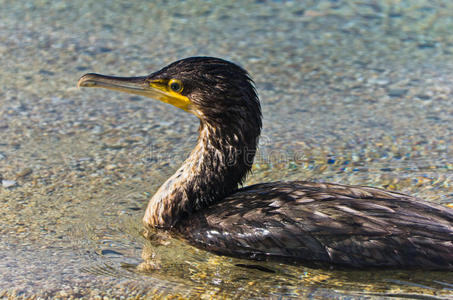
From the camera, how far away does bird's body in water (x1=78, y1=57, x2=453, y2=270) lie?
4.90 m

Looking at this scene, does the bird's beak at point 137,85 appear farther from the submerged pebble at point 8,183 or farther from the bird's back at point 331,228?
the submerged pebble at point 8,183

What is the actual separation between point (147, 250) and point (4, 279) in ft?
3.26

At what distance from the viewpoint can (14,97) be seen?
320 inches

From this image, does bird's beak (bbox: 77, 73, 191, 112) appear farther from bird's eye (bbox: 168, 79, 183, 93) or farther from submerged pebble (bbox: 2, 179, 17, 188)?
submerged pebble (bbox: 2, 179, 17, 188)

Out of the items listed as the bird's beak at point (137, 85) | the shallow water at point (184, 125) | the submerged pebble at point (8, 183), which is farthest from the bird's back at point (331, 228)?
the submerged pebble at point (8, 183)

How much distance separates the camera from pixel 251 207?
5.31m

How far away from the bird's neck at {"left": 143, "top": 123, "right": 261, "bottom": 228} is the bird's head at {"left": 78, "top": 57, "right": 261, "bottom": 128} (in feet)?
0.37

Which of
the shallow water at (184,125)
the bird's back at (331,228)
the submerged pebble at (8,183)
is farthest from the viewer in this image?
the submerged pebble at (8,183)

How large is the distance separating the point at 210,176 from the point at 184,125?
6.76 ft

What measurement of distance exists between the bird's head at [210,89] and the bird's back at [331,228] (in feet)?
2.01

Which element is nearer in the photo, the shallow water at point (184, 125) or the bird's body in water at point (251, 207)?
the bird's body in water at point (251, 207)

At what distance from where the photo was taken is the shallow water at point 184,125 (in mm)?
5008

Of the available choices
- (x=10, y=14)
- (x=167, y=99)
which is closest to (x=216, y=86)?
(x=167, y=99)

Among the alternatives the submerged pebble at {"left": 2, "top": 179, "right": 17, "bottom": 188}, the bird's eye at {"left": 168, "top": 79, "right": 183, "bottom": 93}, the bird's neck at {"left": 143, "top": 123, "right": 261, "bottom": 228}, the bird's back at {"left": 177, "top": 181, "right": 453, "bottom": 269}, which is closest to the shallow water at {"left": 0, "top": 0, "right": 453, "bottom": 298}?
the submerged pebble at {"left": 2, "top": 179, "right": 17, "bottom": 188}
